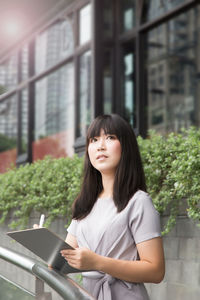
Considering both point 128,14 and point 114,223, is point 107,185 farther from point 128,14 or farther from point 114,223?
point 128,14

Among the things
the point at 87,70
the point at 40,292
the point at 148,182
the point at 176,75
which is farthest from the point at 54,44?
the point at 40,292

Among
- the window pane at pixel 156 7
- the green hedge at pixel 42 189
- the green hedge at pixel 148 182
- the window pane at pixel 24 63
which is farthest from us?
the window pane at pixel 24 63

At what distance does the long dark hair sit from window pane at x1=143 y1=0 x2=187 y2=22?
6.75 meters

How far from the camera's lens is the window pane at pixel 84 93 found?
976 centimetres

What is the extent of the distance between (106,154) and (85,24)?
7.75m

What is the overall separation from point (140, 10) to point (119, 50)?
2.66ft

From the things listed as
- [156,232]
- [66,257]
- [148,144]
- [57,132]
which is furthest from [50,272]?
[57,132]

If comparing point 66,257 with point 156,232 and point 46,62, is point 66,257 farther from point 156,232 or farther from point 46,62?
point 46,62

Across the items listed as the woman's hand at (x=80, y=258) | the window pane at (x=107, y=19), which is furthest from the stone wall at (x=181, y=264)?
the window pane at (x=107, y=19)

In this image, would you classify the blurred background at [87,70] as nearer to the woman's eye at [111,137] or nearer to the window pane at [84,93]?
the window pane at [84,93]

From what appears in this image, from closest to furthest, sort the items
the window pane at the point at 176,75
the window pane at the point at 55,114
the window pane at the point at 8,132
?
the window pane at the point at 55,114, the window pane at the point at 176,75, the window pane at the point at 8,132

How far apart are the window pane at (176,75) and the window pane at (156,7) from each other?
9.20 feet

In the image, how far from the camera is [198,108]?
12.7m

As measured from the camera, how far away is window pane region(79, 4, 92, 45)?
9803 millimetres
